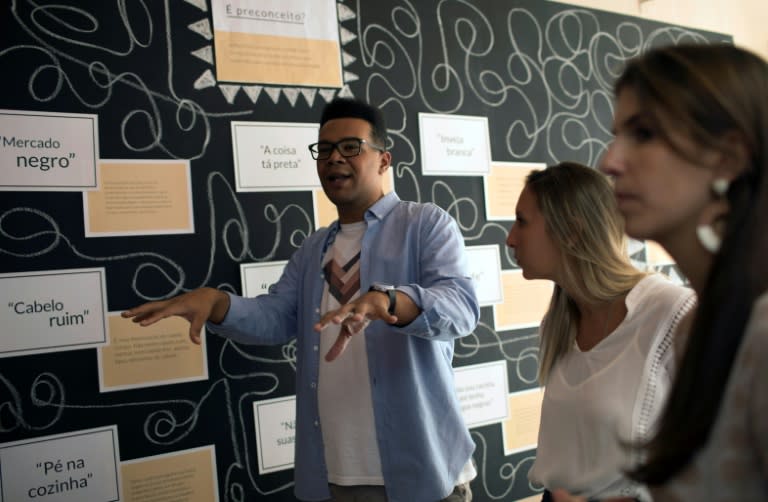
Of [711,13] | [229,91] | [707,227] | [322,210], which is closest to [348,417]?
[322,210]

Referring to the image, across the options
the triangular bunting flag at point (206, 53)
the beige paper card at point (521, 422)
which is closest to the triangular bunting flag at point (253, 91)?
the triangular bunting flag at point (206, 53)

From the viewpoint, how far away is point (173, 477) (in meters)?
2.36

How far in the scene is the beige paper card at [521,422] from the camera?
3.14m

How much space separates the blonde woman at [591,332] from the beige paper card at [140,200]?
1.20m

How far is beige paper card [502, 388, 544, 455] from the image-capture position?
314 cm

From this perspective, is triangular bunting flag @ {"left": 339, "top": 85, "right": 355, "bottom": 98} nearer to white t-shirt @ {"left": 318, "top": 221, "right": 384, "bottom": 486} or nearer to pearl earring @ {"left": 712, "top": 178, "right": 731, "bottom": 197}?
white t-shirt @ {"left": 318, "top": 221, "right": 384, "bottom": 486}

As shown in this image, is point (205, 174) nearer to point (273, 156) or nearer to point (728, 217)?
point (273, 156)

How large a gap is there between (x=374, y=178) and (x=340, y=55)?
80 cm

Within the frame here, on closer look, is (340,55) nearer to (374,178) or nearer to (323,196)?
(323,196)

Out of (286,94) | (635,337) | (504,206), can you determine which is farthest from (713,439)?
(504,206)

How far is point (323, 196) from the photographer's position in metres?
2.71

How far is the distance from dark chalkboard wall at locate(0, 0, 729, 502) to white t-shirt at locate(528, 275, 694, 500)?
4.22 ft

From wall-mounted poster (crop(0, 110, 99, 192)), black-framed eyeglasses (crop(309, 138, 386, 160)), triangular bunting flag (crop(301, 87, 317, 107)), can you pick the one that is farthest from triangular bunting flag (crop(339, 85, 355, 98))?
wall-mounted poster (crop(0, 110, 99, 192))

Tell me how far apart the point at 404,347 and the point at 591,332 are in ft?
1.94
